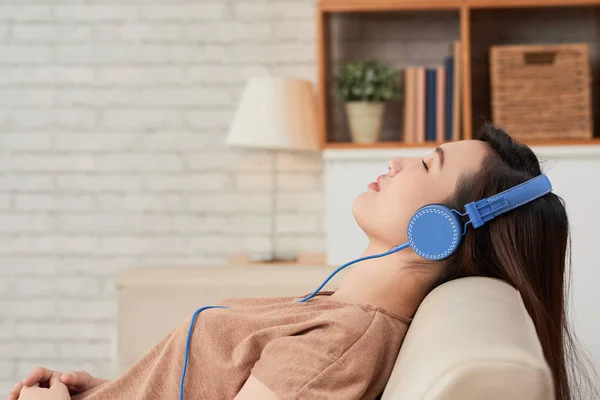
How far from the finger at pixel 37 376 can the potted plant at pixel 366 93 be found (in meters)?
1.82

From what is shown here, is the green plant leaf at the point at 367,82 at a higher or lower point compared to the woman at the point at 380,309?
higher

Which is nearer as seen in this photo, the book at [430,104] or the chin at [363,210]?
the chin at [363,210]

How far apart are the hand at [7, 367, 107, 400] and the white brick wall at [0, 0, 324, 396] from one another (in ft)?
6.50

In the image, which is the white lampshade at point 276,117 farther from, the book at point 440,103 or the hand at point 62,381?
the hand at point 62,381

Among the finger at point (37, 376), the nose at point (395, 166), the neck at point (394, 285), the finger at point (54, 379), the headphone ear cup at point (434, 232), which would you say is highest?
the nose at point (395, 166)

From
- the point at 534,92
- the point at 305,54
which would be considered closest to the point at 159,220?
the point at 305,54

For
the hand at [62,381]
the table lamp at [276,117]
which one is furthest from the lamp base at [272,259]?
the hand at [62,381]

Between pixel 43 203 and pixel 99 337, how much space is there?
59cm

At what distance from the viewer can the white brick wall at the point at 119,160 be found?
11.6 ft

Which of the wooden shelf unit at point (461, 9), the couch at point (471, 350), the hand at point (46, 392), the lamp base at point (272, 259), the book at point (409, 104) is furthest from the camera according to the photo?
the lamp base at point (272, 259)

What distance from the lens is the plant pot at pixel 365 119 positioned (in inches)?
124

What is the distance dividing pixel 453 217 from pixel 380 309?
0.59 feet

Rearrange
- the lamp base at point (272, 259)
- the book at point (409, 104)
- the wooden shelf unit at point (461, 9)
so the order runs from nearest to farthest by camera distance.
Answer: the wooden shelf unit at point (461, 9) → the book at point (409, 104) → the lamp base at point (272, 259)

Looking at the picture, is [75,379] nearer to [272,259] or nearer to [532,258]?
[532,258]
